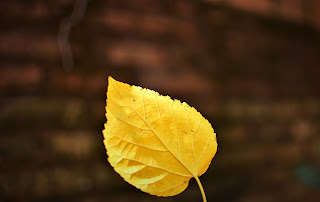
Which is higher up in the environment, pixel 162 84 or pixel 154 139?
pixel 154 139

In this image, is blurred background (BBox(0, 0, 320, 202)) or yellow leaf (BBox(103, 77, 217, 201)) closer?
yellow leaf (BBox(103, 77, 217, 201))

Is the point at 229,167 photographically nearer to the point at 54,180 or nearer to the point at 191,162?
the point at 54,180

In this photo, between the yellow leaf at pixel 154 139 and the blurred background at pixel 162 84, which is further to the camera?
the blurred background at pixel 162 84

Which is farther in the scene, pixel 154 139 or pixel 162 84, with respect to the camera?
pixel 162 84
